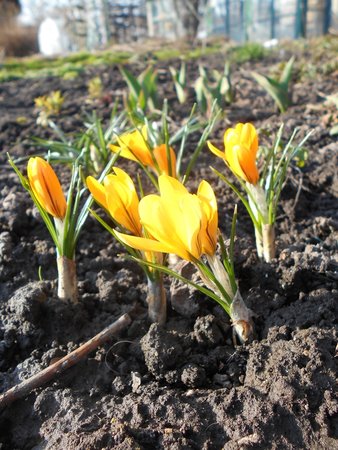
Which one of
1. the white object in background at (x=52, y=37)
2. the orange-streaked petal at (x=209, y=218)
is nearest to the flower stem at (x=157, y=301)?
the orange-streaked petal at (x=209, y=218)

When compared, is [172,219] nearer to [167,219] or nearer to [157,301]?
[167,219]

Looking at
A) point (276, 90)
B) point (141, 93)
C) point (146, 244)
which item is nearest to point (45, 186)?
point (146, 244)

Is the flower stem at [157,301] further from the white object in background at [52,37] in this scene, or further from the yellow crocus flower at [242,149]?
the white object in background at [52,37]

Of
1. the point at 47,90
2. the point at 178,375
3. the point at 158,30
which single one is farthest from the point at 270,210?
the point at 158,30

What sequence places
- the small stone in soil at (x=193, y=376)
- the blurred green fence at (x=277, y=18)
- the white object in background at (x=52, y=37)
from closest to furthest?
the small stone in soil at (x=193, y=376) → the blurred green fence at (x=277, y=18) → the white object in background at (x=52, y=37)

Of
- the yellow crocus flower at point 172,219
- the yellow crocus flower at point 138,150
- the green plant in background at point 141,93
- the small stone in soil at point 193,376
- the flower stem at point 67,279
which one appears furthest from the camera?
the green plant in background at point 141,93

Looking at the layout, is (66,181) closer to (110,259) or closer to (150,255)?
(110,259)
